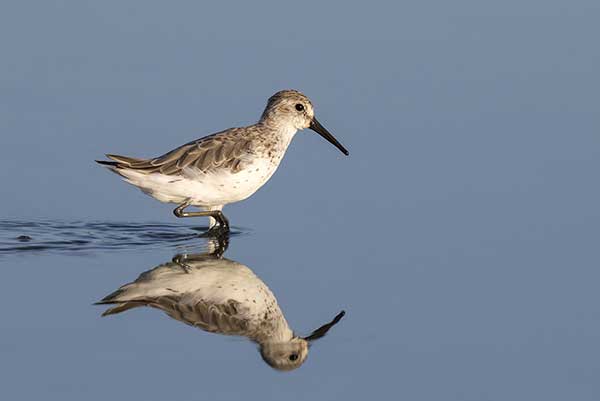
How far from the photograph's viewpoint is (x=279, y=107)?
1320 centimetres

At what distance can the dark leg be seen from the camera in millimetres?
12463

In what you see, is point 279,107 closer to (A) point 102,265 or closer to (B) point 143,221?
(B) point 143,221

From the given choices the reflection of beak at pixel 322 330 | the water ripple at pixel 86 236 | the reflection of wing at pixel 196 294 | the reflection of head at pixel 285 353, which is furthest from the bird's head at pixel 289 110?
the reflection of head at pixel 285 353

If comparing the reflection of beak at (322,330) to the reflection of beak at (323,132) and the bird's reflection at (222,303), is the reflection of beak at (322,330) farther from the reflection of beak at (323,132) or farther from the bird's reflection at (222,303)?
the reflection of beak at (323,132)

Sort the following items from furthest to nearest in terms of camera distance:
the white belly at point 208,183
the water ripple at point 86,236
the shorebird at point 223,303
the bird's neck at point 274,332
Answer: the white belly at point 208,183, the water ripple at point 86,236, the bird's neck at point 274,332, the shorebird at point 223,303

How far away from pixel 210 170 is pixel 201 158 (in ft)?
0.67

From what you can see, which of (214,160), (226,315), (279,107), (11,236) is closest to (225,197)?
(214,160)

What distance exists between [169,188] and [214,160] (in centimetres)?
57

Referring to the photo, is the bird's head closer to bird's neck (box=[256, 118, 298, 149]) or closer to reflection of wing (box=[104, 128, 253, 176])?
bird's neck (box=[256, 118, 298, 149])

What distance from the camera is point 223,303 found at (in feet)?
31.5

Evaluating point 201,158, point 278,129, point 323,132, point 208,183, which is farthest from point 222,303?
point 323,132

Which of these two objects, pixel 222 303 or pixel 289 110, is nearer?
pixel 222 303

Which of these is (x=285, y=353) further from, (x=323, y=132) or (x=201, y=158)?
(x=323, y=132)

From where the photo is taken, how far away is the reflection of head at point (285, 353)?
8391mm
